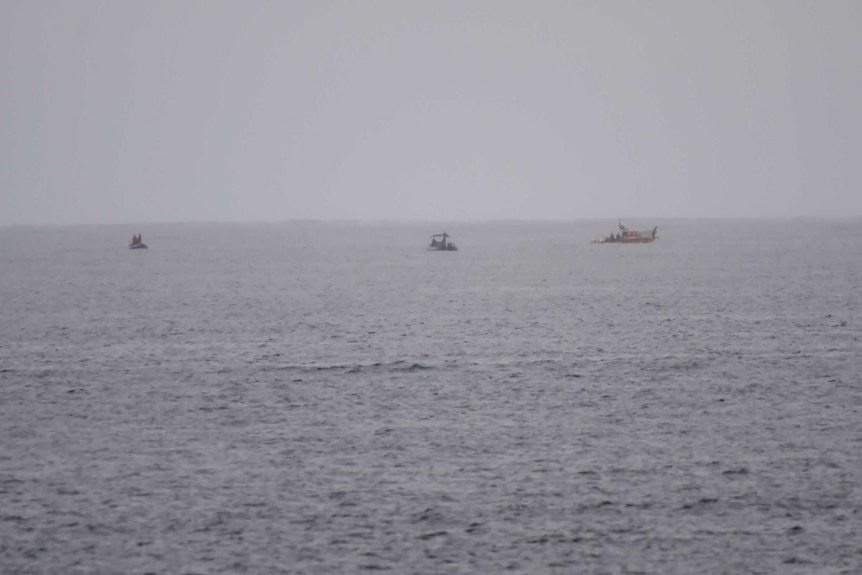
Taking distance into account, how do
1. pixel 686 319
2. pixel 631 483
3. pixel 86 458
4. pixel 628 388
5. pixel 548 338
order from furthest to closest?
pixel 686 319
pixel 548 338
pixel 628 388
pixel 86 458
pixel 631 483

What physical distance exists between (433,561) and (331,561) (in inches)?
93.8

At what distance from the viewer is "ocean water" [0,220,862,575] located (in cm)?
2466

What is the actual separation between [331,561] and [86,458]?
1294cm

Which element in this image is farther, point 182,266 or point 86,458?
point 182,266

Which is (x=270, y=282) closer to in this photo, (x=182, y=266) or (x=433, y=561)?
(x=182, y=266)

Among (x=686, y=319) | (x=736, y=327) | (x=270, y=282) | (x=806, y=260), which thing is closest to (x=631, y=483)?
(x=736, y=327)

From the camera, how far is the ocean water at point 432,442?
2466 centimetres

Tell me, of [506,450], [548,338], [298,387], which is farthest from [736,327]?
[506,450]

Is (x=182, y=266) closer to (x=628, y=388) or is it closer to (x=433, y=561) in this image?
(x=628, y=388)

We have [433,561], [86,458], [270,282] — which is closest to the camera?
[433,561]

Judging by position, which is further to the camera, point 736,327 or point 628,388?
point 736,327

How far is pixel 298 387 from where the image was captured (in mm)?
46375

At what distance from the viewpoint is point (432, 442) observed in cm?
3516

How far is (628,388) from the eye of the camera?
151ft
